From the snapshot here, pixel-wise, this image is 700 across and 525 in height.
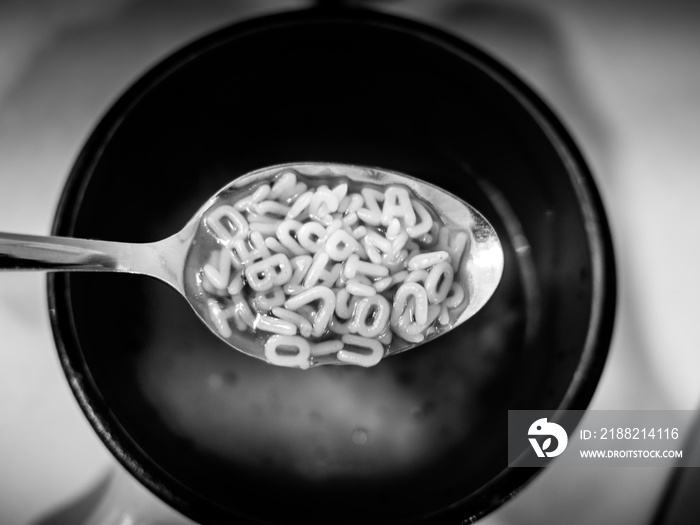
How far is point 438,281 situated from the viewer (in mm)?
914

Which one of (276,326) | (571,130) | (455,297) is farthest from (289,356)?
(571,130)

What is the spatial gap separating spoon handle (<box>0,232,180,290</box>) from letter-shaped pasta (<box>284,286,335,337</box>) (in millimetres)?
173

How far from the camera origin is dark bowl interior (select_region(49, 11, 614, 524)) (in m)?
0.86

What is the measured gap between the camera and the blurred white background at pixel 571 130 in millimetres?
1090

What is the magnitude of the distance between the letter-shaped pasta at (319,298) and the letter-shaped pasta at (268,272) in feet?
0.12

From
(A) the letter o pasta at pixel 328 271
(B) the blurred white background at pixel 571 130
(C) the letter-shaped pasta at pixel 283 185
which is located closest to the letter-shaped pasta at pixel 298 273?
(A) the letter o pasta at pixel 328 271

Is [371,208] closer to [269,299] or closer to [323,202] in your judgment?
[323,202]

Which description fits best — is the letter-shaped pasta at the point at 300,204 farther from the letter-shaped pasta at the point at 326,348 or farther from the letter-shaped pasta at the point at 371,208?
the letter-shaped pasta at the point at 326,348

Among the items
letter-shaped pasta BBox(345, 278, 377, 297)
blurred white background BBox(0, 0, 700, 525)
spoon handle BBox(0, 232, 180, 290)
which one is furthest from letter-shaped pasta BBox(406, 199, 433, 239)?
blurred white background BBox(0, 0, 700, 525)

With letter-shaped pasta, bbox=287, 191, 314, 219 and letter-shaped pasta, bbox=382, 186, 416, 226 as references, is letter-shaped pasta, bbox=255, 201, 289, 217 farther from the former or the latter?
letter-shaped pasta, bbox=382, 186, 416, 226

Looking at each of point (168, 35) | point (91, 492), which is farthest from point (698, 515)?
point (168, 35)

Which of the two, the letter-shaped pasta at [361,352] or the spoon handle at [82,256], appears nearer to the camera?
the spoon handle at [82,256]

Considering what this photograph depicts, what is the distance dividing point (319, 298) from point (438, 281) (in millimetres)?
185

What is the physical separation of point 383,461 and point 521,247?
17.1 inches
